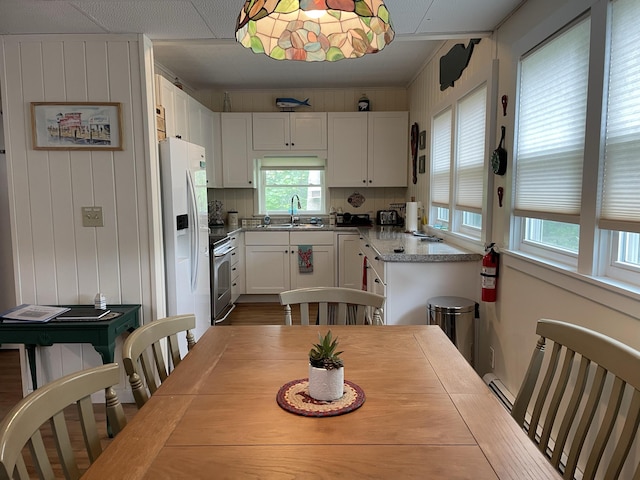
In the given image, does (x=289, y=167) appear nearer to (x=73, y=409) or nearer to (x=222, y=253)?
(x=222, y=253)

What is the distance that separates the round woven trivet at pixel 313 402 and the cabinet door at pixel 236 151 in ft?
13.9

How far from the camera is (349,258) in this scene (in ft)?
16.6

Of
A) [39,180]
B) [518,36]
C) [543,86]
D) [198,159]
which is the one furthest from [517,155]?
[39,180]

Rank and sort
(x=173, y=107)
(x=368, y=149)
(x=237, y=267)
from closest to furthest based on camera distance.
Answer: (x=173, y=107) < (x=237, y=267) < (x=368, y=149)

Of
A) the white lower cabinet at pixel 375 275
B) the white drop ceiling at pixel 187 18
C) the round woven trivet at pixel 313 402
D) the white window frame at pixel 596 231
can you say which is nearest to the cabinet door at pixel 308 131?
the white lower cabinet at pixel 375 275

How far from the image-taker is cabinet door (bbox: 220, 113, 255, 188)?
5125 mm

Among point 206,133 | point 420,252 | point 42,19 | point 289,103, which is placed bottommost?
point 420,252

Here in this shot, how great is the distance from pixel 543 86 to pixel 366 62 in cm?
236

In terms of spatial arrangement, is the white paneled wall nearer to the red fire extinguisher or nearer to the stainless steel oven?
the stainless steel oven

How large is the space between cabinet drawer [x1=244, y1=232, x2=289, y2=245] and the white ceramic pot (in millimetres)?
3910

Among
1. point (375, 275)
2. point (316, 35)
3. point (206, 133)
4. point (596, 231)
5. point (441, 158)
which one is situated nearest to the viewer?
point (316, 35)

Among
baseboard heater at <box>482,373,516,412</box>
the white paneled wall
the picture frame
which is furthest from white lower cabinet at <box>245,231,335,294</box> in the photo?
baseboard heater at <box>482,373,516,412</box>

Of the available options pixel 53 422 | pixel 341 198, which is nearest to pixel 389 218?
pixel 341 198

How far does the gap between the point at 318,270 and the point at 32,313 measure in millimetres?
3107
